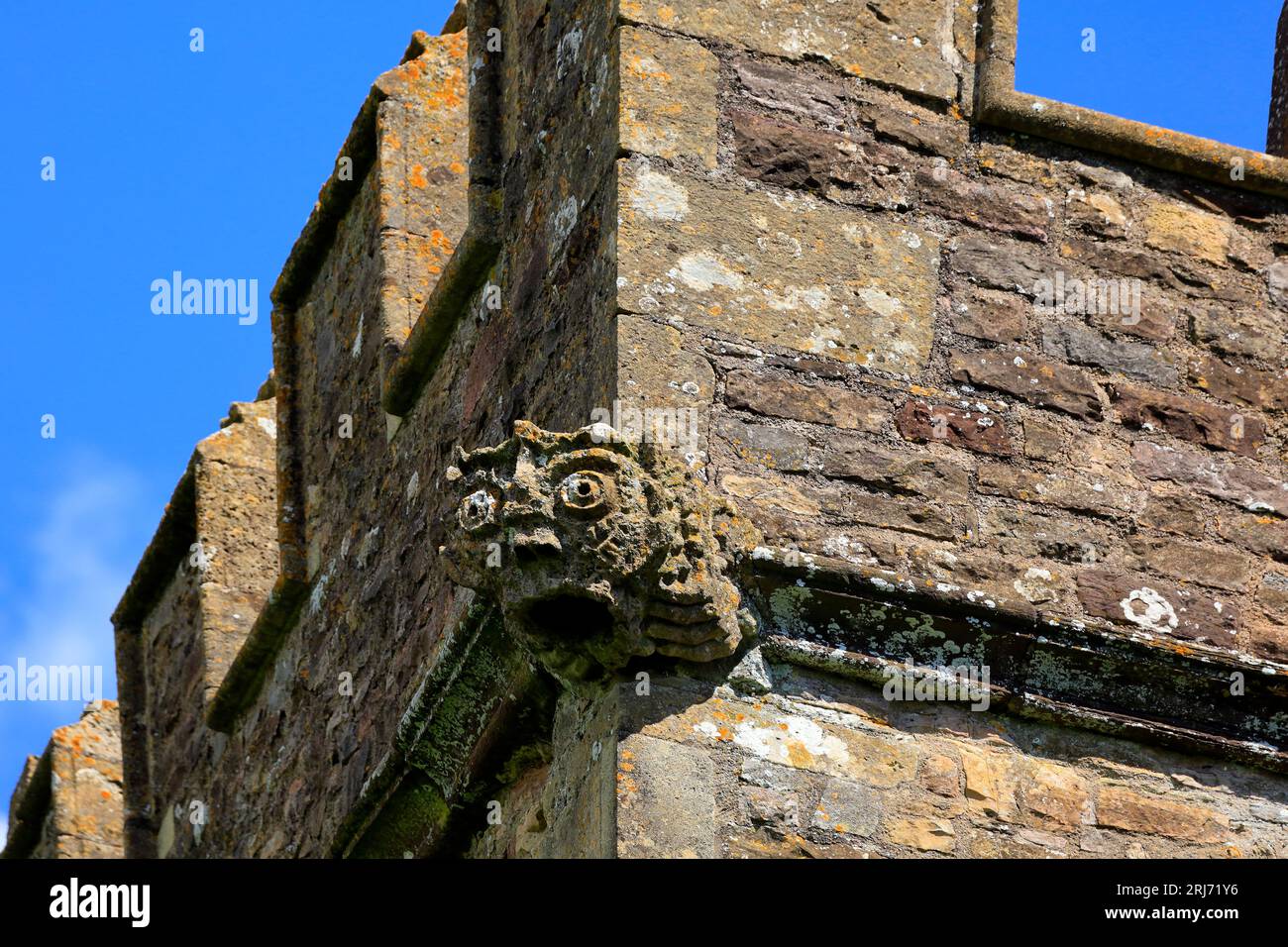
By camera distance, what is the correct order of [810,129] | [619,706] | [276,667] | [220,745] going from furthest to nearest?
[220,745] < [276,667] < [810,129] < [619,706]

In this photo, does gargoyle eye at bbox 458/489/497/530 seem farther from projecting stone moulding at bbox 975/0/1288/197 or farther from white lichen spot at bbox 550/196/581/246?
projecting stone moulding at bbox 975/0/1288/197

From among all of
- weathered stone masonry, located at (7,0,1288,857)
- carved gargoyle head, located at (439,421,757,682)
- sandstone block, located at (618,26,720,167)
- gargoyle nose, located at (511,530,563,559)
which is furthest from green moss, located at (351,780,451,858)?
sandstone block, located at (618,26,720,167)

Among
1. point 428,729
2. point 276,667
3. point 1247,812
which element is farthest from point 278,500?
point 1247,812

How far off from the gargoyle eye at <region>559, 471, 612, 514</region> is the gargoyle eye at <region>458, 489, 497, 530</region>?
0.16m

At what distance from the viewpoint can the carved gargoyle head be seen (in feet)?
20.5

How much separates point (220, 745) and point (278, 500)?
3.20 feet

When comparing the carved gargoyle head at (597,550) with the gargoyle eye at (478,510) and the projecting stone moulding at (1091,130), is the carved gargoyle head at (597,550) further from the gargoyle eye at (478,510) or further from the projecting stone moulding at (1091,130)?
the projecting stone moulding at (1091,130)

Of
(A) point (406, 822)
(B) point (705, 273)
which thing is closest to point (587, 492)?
(B) point (705, 273)

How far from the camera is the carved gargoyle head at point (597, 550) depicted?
626 centimetres

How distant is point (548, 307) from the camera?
712cm

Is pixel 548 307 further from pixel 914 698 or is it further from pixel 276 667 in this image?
pixel 276 667

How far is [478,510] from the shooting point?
6.37 meters

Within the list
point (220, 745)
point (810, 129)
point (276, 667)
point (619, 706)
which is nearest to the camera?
point (619, 706)

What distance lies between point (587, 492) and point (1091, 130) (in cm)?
175
